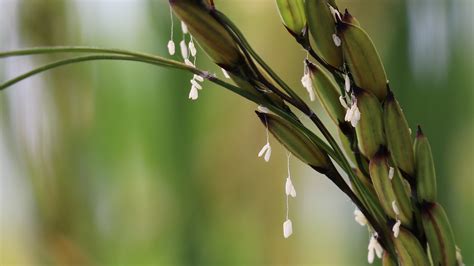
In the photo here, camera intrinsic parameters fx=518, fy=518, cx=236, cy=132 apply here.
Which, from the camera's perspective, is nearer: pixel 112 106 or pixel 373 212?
pixel 373 212

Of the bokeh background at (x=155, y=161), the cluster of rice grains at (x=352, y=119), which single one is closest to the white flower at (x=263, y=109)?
the cluster of rice grains at (x=352, y=119)

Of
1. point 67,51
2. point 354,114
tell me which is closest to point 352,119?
point 354,114

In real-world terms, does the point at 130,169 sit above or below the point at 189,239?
above

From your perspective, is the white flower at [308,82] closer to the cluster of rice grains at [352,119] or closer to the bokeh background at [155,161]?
the cluster of rice grains at [352,119]

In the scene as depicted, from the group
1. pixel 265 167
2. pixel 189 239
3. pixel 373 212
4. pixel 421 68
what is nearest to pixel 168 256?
pixel 189 239

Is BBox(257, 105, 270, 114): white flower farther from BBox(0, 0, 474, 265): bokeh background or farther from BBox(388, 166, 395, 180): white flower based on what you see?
BBox(0, 0, 474, 265): bokeh background

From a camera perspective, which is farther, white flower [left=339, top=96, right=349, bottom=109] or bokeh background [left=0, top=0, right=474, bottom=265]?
bokeh background [left=0, top=0, right=474, bottom=265]

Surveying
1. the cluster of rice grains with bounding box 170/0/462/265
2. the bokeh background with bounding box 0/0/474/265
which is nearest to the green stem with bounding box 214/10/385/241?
the cluster of rice grains with bounding box 170/0/462/265

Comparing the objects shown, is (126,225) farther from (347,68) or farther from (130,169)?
(347,68)

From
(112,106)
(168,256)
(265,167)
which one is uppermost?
(112,106)
